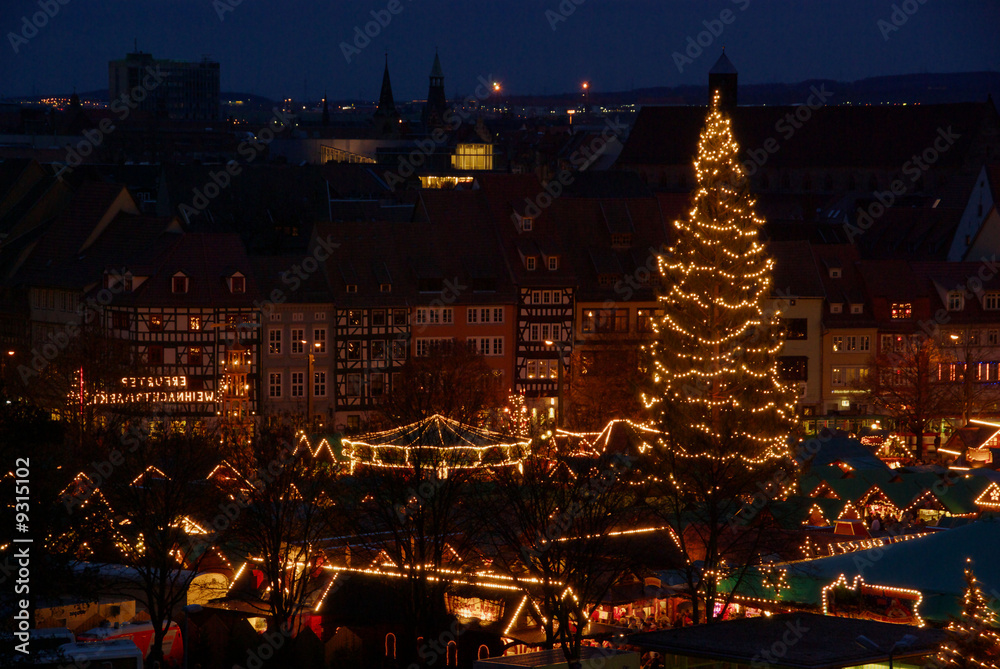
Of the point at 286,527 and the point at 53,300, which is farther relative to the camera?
the point at 53,300

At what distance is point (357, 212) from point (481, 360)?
33.7 meters

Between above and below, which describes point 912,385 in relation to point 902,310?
below

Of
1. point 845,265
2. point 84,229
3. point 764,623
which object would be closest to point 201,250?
point 84,229

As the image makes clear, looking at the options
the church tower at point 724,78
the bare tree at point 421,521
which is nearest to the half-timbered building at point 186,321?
the bare tree at point 421,521

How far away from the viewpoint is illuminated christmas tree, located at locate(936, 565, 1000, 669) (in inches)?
945

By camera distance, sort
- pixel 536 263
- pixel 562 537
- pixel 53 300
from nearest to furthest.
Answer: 1. pixel 562 537
2. pixel 53 300
3. pixel 536 263

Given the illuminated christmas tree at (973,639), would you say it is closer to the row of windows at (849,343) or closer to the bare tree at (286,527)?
the bare tree at (286,527)

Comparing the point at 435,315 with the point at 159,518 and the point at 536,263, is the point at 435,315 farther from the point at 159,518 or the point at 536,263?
the point at 159,518

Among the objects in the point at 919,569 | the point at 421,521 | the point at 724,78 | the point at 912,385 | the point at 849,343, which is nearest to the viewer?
the point at 919,569

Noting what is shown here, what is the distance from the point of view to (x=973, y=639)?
24141mm

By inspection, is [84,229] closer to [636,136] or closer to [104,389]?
[104,389]

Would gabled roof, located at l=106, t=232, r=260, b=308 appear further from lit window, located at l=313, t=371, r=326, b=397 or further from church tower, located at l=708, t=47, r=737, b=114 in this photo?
church tower, located at l=708, t=47, r=737, b=114

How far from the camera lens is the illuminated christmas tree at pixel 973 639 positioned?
78.8 ft

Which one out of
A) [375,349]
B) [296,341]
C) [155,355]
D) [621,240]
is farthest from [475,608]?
[621,240]
